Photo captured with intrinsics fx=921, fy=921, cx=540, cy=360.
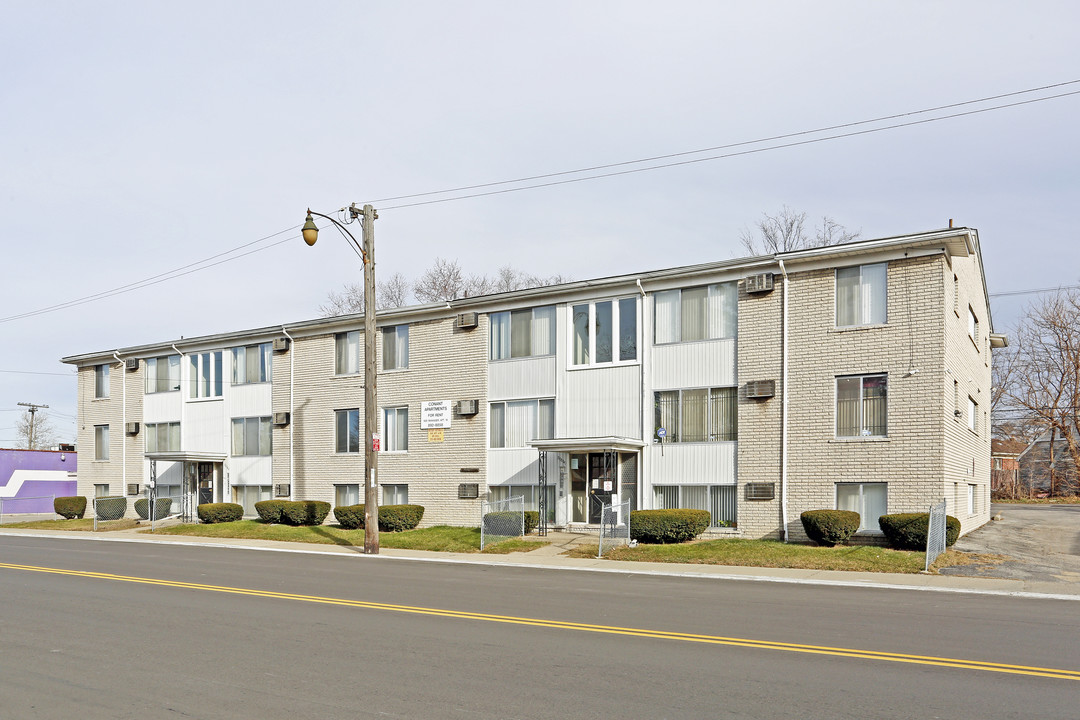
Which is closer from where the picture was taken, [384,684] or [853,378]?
[384,684]

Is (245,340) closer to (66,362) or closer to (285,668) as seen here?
(66,362)

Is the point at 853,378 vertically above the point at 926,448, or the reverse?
the point at 853,378

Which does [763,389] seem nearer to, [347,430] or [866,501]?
[866,501]

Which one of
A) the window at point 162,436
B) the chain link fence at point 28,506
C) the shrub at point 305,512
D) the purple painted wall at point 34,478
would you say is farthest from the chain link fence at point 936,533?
the chain link fence at point 28,506

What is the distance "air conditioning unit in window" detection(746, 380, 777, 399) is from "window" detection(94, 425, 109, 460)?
106 feet

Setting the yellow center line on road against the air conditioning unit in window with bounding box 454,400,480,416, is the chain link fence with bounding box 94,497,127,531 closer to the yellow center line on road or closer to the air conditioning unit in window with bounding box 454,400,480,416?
the air conditioning unit in window with bounding box 454,400,480,416

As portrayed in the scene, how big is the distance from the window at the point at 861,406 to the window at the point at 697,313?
349 centimetres

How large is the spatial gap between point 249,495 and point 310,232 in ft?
57.8

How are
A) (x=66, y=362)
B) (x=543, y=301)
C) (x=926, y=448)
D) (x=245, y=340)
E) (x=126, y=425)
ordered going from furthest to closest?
1. (x=66, y=362)
2. (x=126, y=425)
3. (x=245, y=340)
4. (x=543, y=301)
5. (x=926, y=448)

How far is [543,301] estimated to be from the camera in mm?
28734

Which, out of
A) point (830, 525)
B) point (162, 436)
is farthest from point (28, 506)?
point (830, 525)

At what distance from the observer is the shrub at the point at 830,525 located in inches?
843

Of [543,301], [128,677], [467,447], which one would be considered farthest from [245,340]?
[128,677]

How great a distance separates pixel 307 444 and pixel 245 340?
5.78 m
